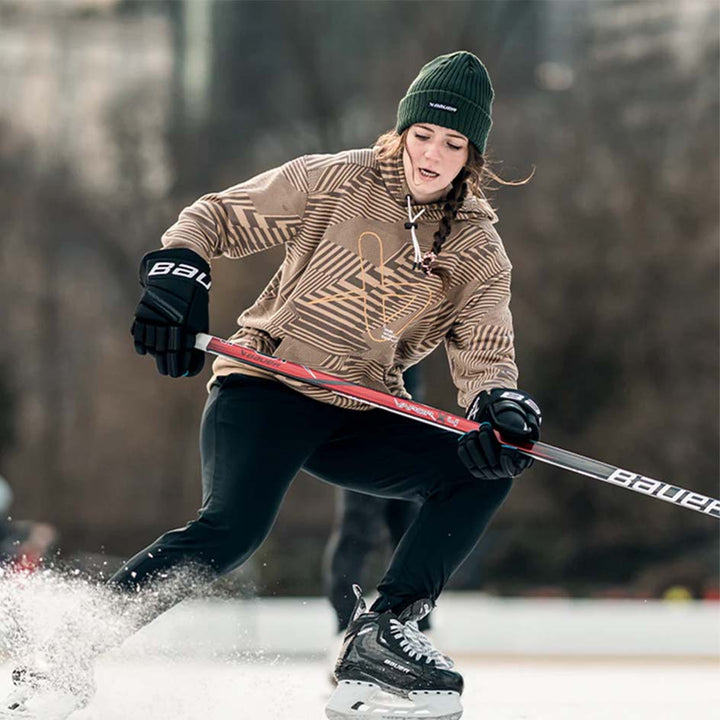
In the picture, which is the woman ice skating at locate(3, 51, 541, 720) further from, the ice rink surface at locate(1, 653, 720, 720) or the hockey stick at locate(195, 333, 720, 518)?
the ice rink surface at locate(1, 653, 720, 720)

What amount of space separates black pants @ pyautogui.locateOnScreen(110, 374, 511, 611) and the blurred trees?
7511 millimetres

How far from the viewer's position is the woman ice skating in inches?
83.2

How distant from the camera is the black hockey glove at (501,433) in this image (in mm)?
2082

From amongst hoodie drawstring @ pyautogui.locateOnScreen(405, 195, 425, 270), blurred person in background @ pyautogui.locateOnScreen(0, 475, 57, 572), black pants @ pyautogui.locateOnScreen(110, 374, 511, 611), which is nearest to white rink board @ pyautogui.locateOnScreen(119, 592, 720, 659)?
blurred person in background @ pyautogui.locateOnScreen(0, 475, 57, 572)

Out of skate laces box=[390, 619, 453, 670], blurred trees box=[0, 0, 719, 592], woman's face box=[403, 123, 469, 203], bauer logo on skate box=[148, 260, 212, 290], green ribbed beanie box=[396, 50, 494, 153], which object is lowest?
blurred trees box=[0, 0, 719, 592]

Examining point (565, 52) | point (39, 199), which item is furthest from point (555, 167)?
point (39, 199)

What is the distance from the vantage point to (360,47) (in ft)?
45.5

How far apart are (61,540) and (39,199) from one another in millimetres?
5243

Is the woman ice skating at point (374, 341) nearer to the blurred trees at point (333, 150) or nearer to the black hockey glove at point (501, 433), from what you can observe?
the black hockey glove at point (501, 433)

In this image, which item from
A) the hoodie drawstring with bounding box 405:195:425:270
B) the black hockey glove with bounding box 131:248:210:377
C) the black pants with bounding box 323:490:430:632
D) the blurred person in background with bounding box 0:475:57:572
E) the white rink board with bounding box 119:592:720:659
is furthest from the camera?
the blurred person in background with bounding box 0:475:57:572

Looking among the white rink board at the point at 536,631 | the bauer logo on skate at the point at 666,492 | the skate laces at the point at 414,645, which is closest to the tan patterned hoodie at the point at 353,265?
the bauer logo on skate at the point at 666,492

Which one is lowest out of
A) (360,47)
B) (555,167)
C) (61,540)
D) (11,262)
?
(61,540)

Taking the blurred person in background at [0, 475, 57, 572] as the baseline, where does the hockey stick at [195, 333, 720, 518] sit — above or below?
above

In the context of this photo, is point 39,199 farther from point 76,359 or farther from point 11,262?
point 76,359
